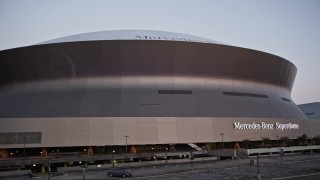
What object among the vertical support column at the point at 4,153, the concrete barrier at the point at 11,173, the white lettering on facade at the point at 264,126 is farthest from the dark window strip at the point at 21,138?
the white lettering on facade at the point at 264,126

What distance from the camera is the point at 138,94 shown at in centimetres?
6294

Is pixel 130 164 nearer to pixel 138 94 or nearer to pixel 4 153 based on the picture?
pixel 138 94

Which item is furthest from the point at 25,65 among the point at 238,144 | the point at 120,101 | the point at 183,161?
the point at 238,144

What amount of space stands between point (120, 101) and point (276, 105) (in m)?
34.5

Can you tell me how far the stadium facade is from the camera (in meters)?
54.7

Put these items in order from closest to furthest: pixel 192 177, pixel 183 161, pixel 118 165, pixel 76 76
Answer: pixel 192 177 < pixel 118 165 < pixel 183 161 < pixel 76 76

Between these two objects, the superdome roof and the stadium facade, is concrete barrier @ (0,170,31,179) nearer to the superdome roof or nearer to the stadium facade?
the stadium facade

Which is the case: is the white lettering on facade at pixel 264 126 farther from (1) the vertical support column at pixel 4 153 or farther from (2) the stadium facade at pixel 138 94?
(1) the vertical support column at pixel 4 153

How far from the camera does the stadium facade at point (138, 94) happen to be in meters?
54.7

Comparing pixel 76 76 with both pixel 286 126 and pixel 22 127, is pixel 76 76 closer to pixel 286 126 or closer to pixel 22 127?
pixel 22 127

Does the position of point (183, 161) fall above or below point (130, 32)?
below

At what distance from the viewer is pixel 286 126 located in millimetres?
68375

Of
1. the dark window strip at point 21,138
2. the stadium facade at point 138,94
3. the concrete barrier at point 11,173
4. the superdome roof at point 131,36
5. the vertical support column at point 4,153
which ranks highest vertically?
the superdome roof at point 131,36

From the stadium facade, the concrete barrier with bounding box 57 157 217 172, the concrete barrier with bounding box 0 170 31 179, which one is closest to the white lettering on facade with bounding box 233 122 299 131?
the stadium facade
